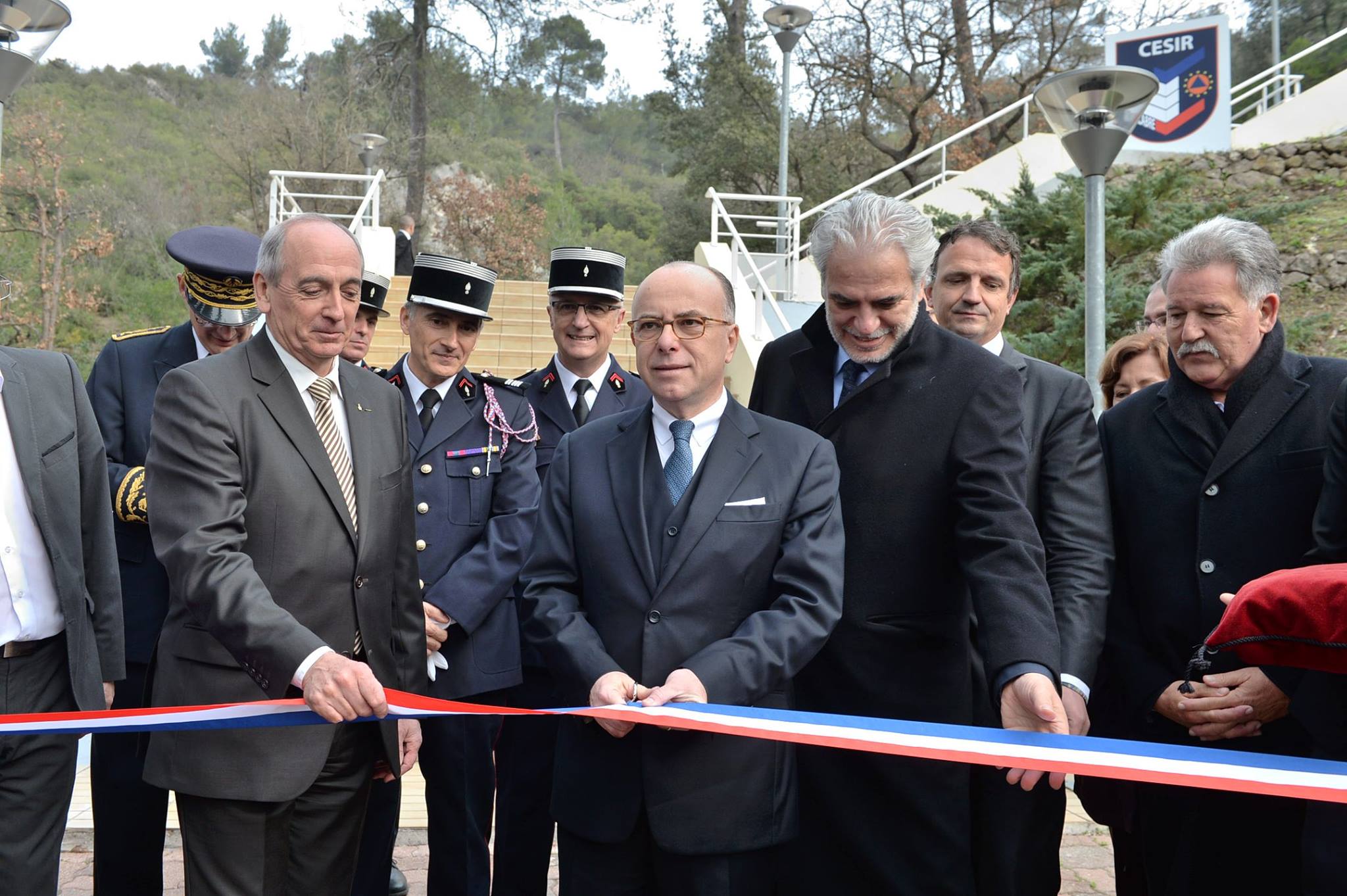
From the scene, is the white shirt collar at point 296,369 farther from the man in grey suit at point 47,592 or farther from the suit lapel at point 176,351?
the suit lapel at point 176,351

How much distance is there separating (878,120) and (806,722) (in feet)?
87.1

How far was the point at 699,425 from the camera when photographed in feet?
9.30

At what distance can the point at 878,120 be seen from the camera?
27172 millimetres

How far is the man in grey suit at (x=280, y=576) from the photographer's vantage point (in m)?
2.55

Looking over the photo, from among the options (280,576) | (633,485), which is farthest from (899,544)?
(280,576)

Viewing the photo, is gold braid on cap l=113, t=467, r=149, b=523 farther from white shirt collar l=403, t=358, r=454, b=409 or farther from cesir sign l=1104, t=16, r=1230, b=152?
cesir sign l=1104, t=16, r=1230, b=152

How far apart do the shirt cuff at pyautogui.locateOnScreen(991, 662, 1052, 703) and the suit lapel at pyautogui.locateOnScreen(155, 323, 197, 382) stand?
112 inches

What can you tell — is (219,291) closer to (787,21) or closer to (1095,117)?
(1095,117)

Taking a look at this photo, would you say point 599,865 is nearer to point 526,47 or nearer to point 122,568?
point 122,568

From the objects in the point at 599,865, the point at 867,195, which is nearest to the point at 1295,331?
the point at 867,195

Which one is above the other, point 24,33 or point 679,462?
point 24,33

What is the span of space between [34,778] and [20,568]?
1.90ft

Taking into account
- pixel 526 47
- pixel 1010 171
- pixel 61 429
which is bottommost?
pixel 61 429

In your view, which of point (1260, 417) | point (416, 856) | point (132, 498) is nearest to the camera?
point (1260, 417)
